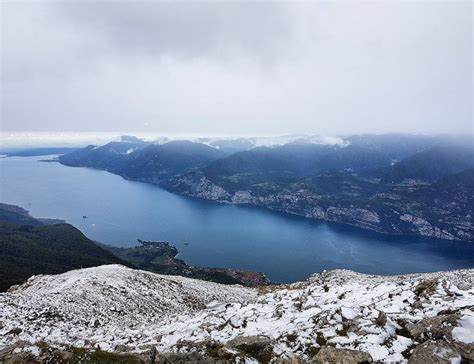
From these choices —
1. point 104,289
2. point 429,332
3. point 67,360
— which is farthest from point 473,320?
point 104,289

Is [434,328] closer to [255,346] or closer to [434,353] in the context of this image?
[434,353]

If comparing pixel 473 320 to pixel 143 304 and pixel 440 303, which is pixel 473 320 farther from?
pixel 143 304

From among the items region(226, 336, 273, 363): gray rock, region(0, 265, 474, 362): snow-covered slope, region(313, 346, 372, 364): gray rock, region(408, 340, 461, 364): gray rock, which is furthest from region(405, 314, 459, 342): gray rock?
region(226, 336, 273, 363): gray rock

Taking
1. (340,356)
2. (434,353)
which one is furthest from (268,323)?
(434,353)

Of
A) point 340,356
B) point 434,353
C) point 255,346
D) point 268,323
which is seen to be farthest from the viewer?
point 268,323

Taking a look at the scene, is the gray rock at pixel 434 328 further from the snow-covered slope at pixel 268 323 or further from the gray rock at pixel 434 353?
the gray rock at pixel 434 353

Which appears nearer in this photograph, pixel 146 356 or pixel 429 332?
pixel 429 332

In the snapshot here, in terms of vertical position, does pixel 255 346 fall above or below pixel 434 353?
below
